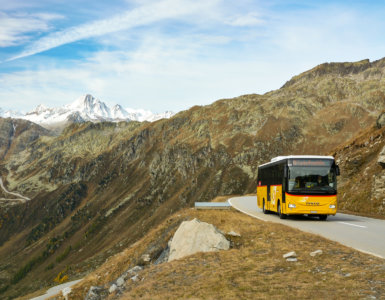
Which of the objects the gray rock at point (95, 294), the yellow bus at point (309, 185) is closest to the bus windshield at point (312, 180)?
the yellow bus at point (309, 185)

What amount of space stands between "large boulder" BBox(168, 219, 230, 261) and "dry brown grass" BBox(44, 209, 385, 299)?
844mm

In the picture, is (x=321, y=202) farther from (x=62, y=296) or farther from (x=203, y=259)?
(x=62, y=296)

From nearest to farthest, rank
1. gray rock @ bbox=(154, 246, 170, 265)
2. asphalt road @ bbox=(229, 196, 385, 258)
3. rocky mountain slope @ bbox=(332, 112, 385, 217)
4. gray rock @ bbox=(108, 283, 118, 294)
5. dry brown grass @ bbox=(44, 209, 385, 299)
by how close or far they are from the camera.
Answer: dry brown grass @ bbox=(44, 209, 385, 299), gray rock @ bbox=(108, 283, 118, 294), asphalt road @ bbox=(229, 196, 385, 258), gray rock @ bbox=(154, 246, 170, 265), rocky mountain slope @ bbox=(332, 112, 385, 217)

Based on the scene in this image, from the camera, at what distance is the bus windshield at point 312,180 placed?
2447 cm

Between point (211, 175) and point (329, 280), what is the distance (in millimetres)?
182159

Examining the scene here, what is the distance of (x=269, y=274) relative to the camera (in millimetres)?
12070

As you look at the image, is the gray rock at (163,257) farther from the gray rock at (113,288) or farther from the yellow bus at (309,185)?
the yellow bus at (309,185)

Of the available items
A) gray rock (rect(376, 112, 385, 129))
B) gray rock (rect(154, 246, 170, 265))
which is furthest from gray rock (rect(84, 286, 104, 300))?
gray rock (rect(376, 112, 385, 129))

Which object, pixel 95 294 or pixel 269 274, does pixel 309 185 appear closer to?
pixel 269 274

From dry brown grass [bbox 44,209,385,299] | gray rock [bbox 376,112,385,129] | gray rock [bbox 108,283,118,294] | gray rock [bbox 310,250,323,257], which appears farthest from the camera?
gray rock [bbox 376,112,385,129]

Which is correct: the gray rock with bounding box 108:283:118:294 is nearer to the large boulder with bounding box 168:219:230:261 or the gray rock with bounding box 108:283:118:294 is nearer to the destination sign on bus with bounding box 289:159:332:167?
the large boulder with bounding box 168:219:230:261

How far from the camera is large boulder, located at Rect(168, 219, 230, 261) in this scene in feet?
55.3

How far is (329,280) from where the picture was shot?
10.8 m

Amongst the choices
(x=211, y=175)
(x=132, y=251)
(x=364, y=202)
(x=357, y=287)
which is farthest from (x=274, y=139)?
(x=357, y=287)
